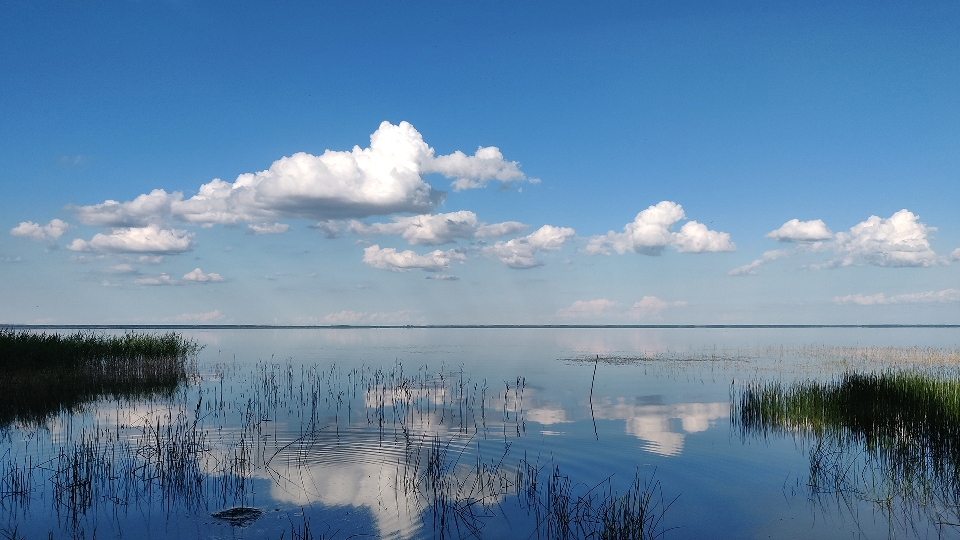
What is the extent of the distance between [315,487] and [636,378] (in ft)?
73.2

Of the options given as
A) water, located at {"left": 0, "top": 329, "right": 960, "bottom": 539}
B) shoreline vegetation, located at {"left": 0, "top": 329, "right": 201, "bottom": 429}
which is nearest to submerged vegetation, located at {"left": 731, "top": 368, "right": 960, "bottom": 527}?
water, located at {"left": 0, "top": 329, "right": 960, "bottom": 539}

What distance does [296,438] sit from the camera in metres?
15.4

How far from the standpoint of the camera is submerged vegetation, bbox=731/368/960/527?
10.8 meters

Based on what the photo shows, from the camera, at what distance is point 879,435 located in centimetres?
1503

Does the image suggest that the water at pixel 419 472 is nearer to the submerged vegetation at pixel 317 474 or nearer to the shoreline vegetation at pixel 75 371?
the submerged vegetation at pixel 317 474

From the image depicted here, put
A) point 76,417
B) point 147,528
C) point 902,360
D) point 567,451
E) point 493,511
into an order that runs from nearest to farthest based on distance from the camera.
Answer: point 147,528 < point 493,511 < point 567,451 < point 76,417 < point 902,360

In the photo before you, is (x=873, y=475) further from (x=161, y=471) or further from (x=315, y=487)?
(x=161, y=471)

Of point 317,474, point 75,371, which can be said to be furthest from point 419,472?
point 75,371

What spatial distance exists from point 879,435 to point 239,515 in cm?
1480

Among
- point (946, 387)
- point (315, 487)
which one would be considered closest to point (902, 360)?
point (946, 387)

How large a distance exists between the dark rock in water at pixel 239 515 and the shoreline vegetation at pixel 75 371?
11869 mm

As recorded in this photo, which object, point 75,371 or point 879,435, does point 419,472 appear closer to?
point 879,435

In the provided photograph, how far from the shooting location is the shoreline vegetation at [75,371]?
21423mm

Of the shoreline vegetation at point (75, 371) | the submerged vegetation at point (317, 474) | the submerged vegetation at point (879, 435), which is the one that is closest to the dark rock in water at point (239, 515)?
the submerged vegetation at point (317, 474)
